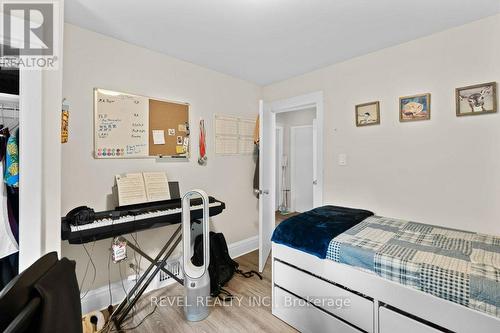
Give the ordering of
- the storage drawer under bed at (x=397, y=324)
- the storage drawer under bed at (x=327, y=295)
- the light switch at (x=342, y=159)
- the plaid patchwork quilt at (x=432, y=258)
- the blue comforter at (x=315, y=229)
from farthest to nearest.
Answer: the light switch at (x=342, y=159) → the blue comforter at (x=315, y=229) → the storage drawer under bed at (x=327, y=295) → the storage drawer under bed at (x=397, y=324) → the plaid patchwork quilt at (x=432, y=258)

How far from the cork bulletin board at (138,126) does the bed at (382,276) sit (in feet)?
4.77

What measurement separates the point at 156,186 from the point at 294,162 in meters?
3.63

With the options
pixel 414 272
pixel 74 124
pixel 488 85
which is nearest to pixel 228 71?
pixel 74 124

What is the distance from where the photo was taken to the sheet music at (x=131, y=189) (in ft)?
6.39

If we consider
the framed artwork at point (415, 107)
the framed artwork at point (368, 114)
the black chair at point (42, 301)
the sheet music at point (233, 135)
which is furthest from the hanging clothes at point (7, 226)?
the framed artwork at point (415, 107)

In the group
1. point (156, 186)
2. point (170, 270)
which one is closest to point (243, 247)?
point (170, 270)

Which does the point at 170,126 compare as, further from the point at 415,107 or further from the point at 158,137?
the point at 415,107

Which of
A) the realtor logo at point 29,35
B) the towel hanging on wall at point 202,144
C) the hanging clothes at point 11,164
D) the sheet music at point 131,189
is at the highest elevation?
the realtor logo at point 29,35

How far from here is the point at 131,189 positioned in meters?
2.02

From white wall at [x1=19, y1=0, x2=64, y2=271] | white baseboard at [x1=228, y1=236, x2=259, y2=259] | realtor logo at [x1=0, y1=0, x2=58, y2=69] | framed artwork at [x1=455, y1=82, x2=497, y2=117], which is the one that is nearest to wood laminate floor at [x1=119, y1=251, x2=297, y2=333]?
white baseboard at [x1=228, y1=236, x2=259, y2=259]

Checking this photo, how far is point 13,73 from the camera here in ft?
4.76

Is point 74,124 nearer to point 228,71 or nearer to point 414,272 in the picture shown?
point 228,71

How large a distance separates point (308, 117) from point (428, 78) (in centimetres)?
294

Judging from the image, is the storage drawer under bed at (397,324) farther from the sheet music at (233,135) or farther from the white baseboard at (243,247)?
the sheet music at (233,135)
